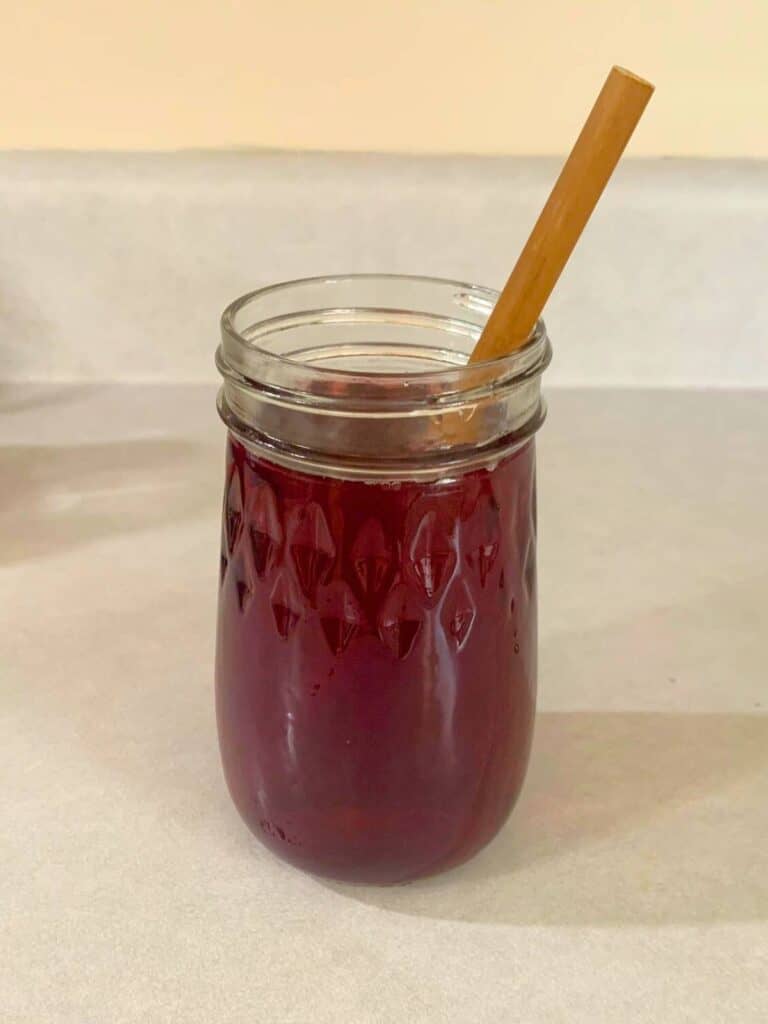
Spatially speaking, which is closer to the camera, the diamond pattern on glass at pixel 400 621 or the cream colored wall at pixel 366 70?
the diamond pattern on glass at pixel 400 621

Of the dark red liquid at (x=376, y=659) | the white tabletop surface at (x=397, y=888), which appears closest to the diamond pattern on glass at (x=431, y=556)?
the dark red liquid at (x=376, y=659)

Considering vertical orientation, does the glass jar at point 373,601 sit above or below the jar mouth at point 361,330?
below

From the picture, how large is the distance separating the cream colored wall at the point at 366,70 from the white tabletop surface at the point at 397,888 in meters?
0.28

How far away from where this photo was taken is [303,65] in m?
0.79

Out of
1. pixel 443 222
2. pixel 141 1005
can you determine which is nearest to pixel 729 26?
pixel 443 222

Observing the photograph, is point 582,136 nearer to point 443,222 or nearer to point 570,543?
point 570,543

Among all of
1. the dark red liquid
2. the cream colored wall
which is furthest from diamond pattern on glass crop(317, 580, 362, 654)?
the cream colored wall

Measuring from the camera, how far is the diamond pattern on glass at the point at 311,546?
0.35 metres

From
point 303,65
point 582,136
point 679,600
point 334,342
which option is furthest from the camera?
point 303,65

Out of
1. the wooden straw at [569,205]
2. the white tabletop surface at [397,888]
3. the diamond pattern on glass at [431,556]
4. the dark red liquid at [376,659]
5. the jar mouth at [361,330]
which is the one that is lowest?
the white tabletop surface at [397,888]

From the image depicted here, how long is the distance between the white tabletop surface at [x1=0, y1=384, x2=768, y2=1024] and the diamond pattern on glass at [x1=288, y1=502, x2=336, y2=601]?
133mm

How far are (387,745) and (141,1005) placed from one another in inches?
4.7

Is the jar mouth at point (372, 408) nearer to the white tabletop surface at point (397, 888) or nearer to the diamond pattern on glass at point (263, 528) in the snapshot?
the diamond pattern on glass at point (263, 528)

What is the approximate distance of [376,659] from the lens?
36 centimetres
